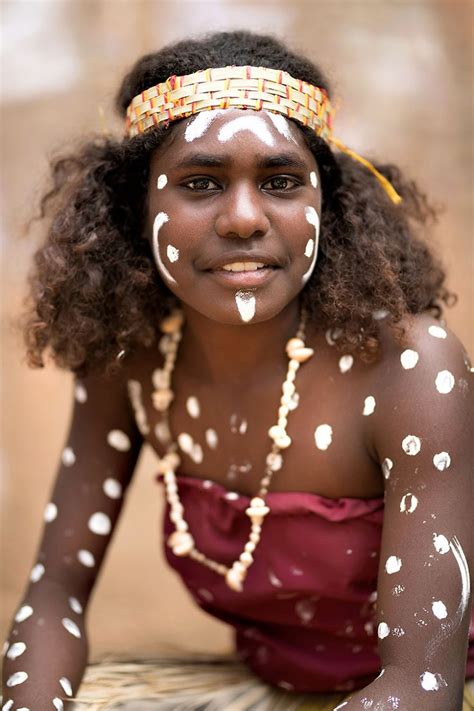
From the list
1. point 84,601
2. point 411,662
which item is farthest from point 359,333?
point 84,601

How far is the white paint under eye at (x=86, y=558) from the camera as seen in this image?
229cm

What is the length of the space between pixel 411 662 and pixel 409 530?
8.8 inches

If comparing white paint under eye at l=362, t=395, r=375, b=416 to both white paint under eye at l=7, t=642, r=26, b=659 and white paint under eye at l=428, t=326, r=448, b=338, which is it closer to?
white paint under eye at l=428, t=326, r=448, b=338

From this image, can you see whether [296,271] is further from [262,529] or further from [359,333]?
[262,529]

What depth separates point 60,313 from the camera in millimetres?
2217

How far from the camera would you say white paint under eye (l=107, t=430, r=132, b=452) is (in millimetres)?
2332

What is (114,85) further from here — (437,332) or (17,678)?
(17,678)

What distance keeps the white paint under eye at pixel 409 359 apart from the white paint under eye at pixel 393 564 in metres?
0.34

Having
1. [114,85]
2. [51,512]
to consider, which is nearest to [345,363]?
[51,512]

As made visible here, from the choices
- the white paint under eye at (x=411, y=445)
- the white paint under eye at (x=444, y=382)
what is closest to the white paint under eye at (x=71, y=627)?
the white paint under eye at (x=411, y=445)

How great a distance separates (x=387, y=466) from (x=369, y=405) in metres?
0.12

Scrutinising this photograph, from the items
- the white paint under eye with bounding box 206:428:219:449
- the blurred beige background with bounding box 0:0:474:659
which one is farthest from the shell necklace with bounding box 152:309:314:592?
the blurred beige background with bounding box 0:0:474:659

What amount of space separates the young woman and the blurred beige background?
77.6 inches

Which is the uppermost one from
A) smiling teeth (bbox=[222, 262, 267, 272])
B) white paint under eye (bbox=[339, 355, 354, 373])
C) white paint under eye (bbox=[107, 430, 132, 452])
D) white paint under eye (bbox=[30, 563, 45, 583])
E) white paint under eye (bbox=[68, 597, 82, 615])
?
smiling teeth (bbox=[222, 262, 267, 272])
